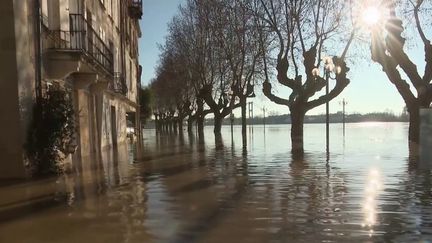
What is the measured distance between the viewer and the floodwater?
709 cm

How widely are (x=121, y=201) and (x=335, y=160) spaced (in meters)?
10.4

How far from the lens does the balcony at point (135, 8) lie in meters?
45.9

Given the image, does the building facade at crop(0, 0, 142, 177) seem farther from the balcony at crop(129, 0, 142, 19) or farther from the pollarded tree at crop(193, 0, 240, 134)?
the balcony at crop(129, 0, 142, 19)

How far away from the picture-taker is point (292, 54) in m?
31.3

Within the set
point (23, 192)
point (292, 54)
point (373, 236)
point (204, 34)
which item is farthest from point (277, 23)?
point (373, 236)

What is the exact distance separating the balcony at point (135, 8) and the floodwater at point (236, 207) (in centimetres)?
3222

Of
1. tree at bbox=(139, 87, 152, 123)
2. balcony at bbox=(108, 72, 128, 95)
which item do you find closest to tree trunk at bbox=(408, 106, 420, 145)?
balcony at bbox=(108, 72, 128, 95)

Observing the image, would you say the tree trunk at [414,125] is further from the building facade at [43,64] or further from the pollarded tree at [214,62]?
the building facade at [43,64]

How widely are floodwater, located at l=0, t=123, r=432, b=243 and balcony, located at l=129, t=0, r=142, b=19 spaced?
32.2 meters

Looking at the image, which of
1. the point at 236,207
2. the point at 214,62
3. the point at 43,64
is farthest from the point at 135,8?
the point at 236,207

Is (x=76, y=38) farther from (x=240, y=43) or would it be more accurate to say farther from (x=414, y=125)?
(x=240, y=43)

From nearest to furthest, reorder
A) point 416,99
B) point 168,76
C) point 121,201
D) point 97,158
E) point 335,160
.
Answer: point 121,201 → point 335,160 → point 97,158 → point 416,99 → point 168,76

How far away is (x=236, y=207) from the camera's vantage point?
361 inches

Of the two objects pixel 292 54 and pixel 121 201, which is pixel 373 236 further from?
pixel 292 54
